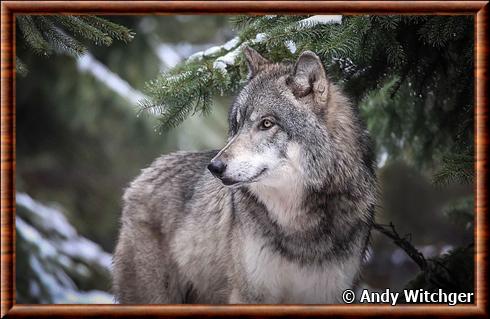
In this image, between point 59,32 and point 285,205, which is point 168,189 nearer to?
point 285,205

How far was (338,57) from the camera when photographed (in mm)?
4570

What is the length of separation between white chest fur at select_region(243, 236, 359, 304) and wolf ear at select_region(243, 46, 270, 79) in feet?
4.01

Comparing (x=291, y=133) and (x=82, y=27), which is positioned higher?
(x=82, y=27)

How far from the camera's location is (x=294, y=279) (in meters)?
4.19

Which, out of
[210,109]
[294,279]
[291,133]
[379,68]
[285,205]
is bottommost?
[294,279]

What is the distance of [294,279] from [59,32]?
227cm

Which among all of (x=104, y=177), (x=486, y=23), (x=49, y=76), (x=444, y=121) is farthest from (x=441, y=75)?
(x=104, y=177)

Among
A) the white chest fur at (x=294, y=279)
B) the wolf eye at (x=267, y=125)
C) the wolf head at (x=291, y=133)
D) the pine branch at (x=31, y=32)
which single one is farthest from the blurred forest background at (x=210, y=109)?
the white chest fur at (x=294, y=279)

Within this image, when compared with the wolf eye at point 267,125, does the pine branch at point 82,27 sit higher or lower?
higher

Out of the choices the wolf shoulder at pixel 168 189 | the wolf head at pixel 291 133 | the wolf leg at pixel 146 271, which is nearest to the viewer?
the wolf head at pixel 291 133

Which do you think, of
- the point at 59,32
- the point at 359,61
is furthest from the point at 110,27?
the point at 359,61

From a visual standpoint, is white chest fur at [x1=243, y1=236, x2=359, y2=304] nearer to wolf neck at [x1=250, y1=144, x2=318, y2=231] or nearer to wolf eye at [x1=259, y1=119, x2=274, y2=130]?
wolf neck at [x1=250, y1=144, x2=318, y2=231]

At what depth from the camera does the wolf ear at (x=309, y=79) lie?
4051 mm

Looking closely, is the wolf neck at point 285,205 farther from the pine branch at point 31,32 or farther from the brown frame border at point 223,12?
the pine branch at point 31,32
